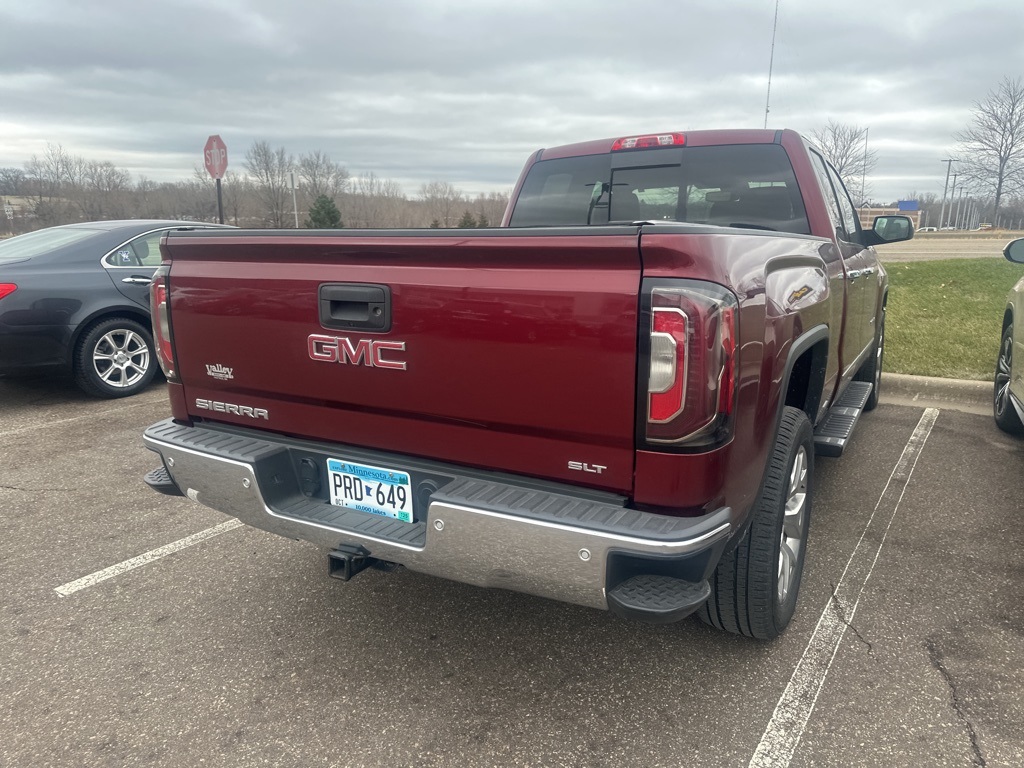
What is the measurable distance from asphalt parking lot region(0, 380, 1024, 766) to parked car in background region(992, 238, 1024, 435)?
1069 millimetres

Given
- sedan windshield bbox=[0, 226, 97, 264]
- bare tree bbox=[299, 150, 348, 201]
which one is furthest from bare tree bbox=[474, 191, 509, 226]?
sedan windshield bbox=[0, 226, 97, 264]

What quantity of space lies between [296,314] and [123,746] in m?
1.47

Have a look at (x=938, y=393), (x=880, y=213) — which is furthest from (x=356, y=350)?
(x=880, y=213)

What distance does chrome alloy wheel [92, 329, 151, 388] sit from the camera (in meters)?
6.46

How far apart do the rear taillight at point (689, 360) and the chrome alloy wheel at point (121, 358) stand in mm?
6010

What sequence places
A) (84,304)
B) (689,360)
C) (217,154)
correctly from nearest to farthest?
(689,360) → (84,304) → (217,154)

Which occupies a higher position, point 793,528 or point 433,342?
point 433,342

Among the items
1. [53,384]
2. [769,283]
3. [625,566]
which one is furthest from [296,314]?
[53,384]

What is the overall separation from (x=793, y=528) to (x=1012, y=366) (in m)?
3.22

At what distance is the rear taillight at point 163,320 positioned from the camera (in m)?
2.83

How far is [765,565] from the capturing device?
2477mm

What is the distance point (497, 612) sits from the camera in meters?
3.06

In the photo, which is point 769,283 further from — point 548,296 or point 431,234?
point 431,234

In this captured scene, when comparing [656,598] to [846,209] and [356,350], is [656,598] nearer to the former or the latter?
[356,350]
